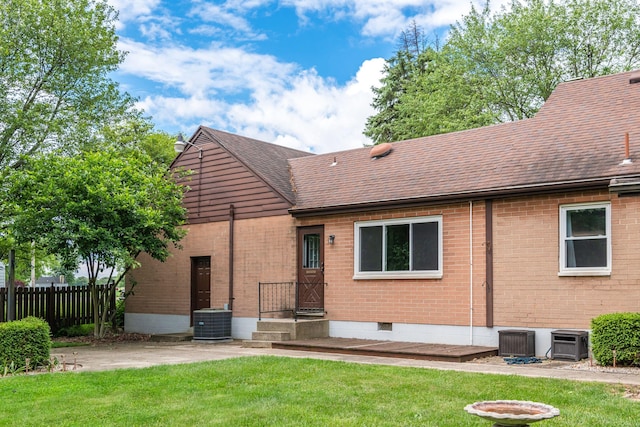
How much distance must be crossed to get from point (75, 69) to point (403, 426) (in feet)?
59.3

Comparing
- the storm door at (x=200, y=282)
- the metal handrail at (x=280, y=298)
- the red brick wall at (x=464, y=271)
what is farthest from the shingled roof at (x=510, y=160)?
the storm door at (x=200, y=282)

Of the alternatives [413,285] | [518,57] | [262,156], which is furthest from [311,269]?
[518,57]

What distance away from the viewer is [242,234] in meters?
18.1

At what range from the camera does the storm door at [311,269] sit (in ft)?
53.7

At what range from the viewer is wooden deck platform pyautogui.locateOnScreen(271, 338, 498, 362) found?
1201 centimetres

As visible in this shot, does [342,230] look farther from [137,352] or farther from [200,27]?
[200,27]

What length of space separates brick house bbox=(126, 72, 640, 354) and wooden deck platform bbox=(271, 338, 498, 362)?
571 millimetres

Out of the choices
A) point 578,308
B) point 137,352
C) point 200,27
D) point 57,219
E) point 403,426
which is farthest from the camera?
point 200,27

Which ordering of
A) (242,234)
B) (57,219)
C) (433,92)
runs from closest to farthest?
(57,219) < (242,234) < (433,92)

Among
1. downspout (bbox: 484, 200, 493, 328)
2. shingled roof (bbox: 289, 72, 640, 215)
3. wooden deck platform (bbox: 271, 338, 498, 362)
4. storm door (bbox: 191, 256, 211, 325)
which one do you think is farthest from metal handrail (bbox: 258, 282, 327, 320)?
downspout (bbox: 484, 200, 493, 328)

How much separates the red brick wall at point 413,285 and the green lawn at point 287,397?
3.77 metres

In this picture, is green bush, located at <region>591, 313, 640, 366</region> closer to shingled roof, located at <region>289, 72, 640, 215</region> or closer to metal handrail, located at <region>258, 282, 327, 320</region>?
shingled roof, located at <region>289, 72, 640, 215</region>

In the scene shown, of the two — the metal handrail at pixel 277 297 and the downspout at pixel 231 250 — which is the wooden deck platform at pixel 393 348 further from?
the downspout at pixel 231 250

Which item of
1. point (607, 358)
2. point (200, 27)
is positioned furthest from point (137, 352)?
point (200, 27)
